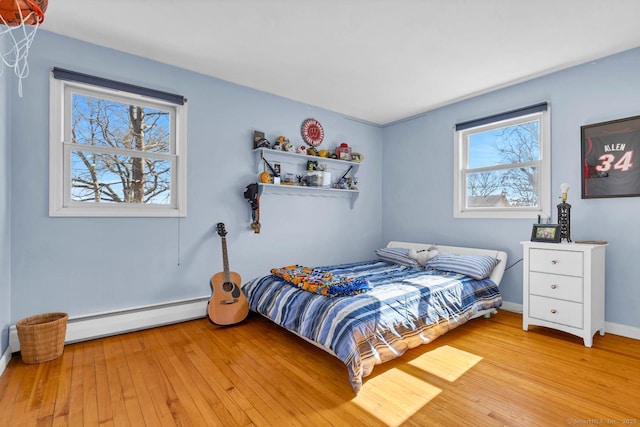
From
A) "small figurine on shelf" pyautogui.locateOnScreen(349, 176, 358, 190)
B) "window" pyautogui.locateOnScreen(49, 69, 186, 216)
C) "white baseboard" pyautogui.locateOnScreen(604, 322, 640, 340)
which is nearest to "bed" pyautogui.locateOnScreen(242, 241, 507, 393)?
"white baseboard" pyautogui.locateOnScreen(604, 322, 640, 340)

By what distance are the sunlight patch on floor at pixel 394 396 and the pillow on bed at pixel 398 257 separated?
1689mm

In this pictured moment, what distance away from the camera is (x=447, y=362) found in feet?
7.14

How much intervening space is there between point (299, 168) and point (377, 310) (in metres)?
2.24

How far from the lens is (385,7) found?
2.10 m

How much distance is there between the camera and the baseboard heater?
2471 millimetres

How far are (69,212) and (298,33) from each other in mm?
2353

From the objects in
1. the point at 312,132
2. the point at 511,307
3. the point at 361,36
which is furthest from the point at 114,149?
the point at 511,307

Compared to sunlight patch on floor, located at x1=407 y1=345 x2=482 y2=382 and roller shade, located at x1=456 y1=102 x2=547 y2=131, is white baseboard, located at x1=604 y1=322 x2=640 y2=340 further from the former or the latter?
roller shade, located at x1=456 y1=102 x2=547 y2=131

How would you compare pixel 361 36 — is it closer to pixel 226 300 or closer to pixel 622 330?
pixel 226 300

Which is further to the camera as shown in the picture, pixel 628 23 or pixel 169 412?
pixel 628 23

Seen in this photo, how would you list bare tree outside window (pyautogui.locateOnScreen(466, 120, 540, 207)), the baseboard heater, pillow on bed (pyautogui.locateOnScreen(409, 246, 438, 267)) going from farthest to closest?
pillow on bed (pyautogui.locateOnScreen(409, 246, 438, 267)) < bare tree outside window (pyautogui.locateOnScreen(466, 120, 540, 207)) < the baseboard heater

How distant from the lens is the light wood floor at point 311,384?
1.58 m

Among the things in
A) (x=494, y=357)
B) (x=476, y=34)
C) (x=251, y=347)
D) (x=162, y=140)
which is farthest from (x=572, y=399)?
(x=162, y=140)

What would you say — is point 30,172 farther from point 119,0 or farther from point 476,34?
point 476,34
